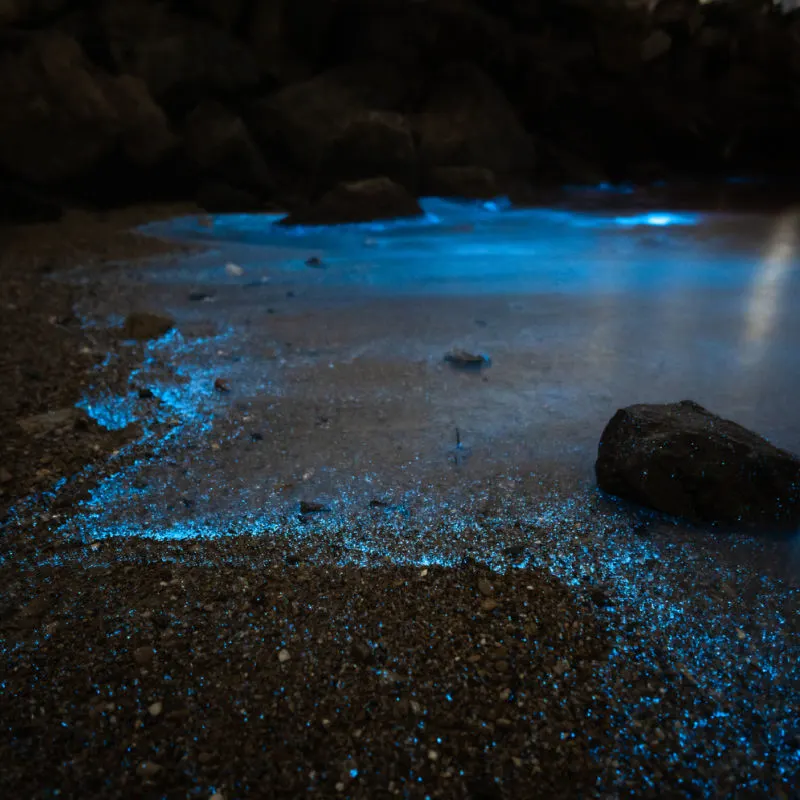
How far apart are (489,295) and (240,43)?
7344 mm

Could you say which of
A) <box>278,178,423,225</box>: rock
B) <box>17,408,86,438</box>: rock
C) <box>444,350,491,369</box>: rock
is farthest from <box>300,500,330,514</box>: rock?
<box>278,178,423,225</box>: rock

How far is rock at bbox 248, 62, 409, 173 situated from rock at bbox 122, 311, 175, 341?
559 cm

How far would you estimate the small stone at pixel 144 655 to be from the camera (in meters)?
1.34

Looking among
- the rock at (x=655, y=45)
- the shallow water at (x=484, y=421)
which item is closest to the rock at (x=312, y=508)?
the shallow water at (x=484, y=421)

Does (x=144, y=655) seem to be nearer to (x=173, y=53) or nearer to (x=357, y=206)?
(x=357, y=206)

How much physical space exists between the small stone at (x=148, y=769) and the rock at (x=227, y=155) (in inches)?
316

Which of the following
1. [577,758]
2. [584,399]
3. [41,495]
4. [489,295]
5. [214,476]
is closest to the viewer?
[577,758]

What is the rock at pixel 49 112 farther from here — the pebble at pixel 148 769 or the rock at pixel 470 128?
the pebble at pixel 148 769

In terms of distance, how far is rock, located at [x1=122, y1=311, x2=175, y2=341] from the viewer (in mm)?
3234

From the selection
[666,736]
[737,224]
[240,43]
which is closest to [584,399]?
[666,736]

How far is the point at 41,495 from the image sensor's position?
1920 millimetres

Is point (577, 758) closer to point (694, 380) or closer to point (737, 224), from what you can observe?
A: point (694, 380)

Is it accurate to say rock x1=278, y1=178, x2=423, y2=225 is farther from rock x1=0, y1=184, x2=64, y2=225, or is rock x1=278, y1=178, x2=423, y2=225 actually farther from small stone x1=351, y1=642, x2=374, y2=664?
small stone x1=351, y1=642, x2=374, y2=664

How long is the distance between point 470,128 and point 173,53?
167 inches
